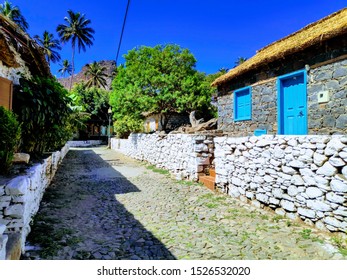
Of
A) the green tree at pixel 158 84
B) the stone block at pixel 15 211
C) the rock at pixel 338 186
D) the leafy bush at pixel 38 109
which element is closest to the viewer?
the stone block at pixel 15 211

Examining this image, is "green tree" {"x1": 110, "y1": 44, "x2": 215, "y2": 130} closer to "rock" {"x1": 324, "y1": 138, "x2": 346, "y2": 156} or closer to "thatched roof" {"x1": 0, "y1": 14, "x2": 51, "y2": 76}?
"thatched roof" {"x1": 0, "y1": 14, "x2": 51, "y2": 76}

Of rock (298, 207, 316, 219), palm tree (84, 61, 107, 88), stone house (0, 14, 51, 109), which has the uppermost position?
palm tree (84, 61, 107, 88)

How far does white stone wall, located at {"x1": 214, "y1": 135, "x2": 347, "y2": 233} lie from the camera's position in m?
3.79

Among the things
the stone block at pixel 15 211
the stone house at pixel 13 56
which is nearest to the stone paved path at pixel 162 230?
the stone block at pixel 15 211

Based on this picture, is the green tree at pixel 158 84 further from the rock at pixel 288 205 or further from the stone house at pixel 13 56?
the rock at pixel 288 205

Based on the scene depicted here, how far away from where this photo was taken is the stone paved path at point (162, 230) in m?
3.47

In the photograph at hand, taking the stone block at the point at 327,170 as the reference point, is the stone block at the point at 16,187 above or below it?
below

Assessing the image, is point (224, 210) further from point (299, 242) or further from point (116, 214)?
point (116, 214)

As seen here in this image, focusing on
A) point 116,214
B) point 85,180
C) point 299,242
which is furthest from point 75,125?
point 299,242

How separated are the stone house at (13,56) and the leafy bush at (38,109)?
18.9 inches

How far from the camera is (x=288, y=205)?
4703 millimetres

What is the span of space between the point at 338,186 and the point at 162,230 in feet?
9.34

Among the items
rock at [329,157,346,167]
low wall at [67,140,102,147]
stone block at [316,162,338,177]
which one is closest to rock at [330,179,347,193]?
stone block at [316,162,338,177]

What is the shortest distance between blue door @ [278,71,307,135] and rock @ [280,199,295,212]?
3.43 m
